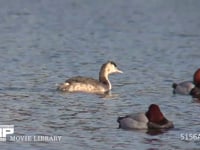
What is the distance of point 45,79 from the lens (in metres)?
25.2

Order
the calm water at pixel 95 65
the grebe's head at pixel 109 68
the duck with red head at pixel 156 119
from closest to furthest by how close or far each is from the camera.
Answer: the calm water at pixel 95 65 < the duck with red head at pixel 156 119 < the grebe's head at pixel 109 68

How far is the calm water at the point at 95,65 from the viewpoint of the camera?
18578 millimetres

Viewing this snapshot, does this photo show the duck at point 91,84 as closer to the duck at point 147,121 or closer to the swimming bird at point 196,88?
the swimming bird at point 196,88

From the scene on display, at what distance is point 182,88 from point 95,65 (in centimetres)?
495

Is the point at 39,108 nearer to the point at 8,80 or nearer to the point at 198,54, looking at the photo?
the point at 8,80

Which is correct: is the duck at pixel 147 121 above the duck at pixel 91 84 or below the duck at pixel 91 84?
below

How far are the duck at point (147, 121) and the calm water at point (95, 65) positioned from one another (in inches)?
9.7

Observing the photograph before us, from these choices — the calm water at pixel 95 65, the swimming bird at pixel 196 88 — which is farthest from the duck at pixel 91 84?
the swimming bird at pixel 196 88

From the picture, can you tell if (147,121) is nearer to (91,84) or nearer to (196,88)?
(91,84)

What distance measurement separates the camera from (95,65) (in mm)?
28344

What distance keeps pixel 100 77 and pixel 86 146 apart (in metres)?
8.16

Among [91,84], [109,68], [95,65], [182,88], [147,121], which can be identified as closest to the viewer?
[147,121]

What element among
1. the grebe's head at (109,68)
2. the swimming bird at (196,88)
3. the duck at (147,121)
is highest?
the grebe's head at (109,68)

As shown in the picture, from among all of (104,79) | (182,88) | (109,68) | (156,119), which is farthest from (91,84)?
(156,119)
